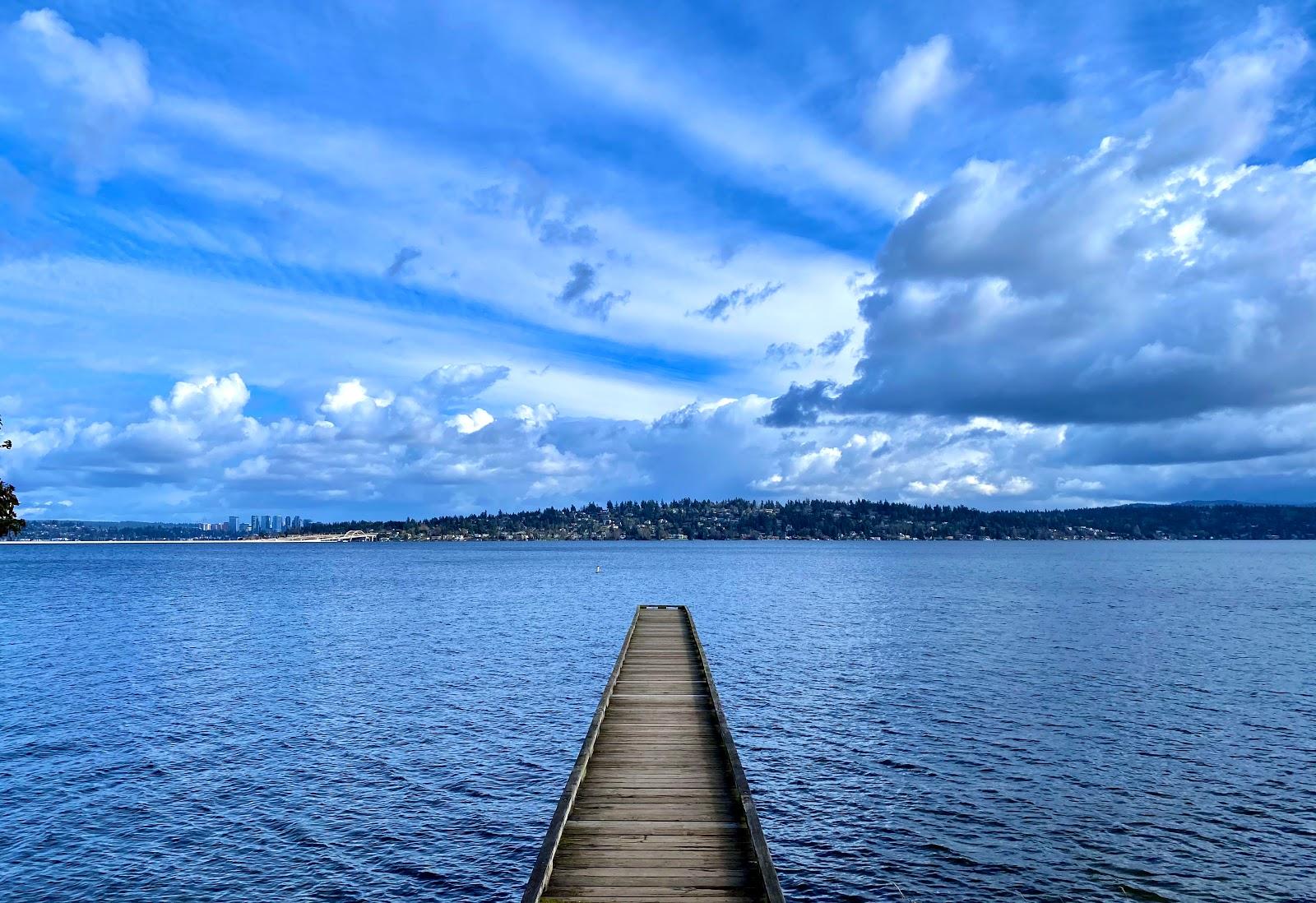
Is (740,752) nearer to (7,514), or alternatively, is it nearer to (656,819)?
(656,819)

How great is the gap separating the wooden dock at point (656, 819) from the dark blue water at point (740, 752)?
9.99 feet

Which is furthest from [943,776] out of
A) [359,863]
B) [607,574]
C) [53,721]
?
[607,574]

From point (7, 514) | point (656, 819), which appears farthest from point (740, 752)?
point (7, 514)

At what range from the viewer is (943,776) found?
1012 inches

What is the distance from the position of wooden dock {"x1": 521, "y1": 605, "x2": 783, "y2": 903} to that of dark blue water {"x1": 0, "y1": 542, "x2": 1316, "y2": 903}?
3.05 metres

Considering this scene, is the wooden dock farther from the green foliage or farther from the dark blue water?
the green foliage

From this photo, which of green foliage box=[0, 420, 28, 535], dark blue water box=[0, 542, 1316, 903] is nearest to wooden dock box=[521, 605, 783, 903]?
dark blue water box=[0, 542, 1316, 903]

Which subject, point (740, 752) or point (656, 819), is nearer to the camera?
point (656, 819)

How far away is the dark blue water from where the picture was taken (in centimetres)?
1948

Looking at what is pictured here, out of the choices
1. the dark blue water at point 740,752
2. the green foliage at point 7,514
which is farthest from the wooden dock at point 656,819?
the green foliage at point 7,514

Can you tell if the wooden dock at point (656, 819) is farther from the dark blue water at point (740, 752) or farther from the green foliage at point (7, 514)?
the green foliage at point (7, 514)

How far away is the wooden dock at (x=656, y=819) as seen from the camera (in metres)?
13.2

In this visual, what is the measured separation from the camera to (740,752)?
90.5 ft

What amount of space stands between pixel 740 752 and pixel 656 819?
12301mm
